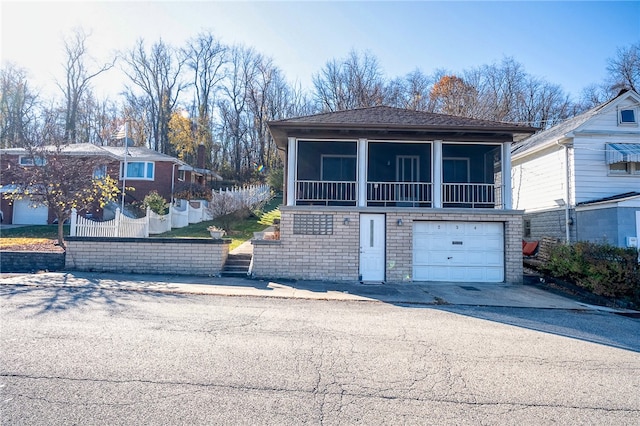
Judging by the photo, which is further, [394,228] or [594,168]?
[594,168]

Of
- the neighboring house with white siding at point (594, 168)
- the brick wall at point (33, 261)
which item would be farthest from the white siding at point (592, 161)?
the brick wall at point (33, 261)

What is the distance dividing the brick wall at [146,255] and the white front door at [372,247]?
4498 mm

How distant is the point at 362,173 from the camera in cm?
1139

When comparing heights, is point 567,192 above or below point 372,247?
above

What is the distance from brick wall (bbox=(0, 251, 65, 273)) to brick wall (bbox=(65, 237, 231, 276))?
1.17 ft

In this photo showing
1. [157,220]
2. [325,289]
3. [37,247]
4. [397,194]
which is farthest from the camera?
[157,220]

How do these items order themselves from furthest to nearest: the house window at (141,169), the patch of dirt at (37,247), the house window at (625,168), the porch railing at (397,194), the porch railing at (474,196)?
the house window at (141,169)
the house window at (625,168)
the porch railing at (397,194)
the porch railing at (474,196)
the patch of dirt at (37,247)

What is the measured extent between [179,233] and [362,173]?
32.3ft

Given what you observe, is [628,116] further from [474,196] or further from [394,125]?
[394,125]

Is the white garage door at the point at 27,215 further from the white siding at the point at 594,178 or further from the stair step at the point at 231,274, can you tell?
the white siding at the point at 594,178

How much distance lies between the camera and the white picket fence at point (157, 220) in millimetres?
12094

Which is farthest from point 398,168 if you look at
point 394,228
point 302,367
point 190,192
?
point 190,192

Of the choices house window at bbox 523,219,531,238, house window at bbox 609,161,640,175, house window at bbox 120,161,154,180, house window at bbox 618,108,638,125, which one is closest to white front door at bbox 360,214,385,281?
house window at bbox 523,219,531,238

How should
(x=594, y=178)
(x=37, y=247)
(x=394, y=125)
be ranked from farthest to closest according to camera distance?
(x=594, y=178) → (x=37, y=247) → (x=394, y=125)
